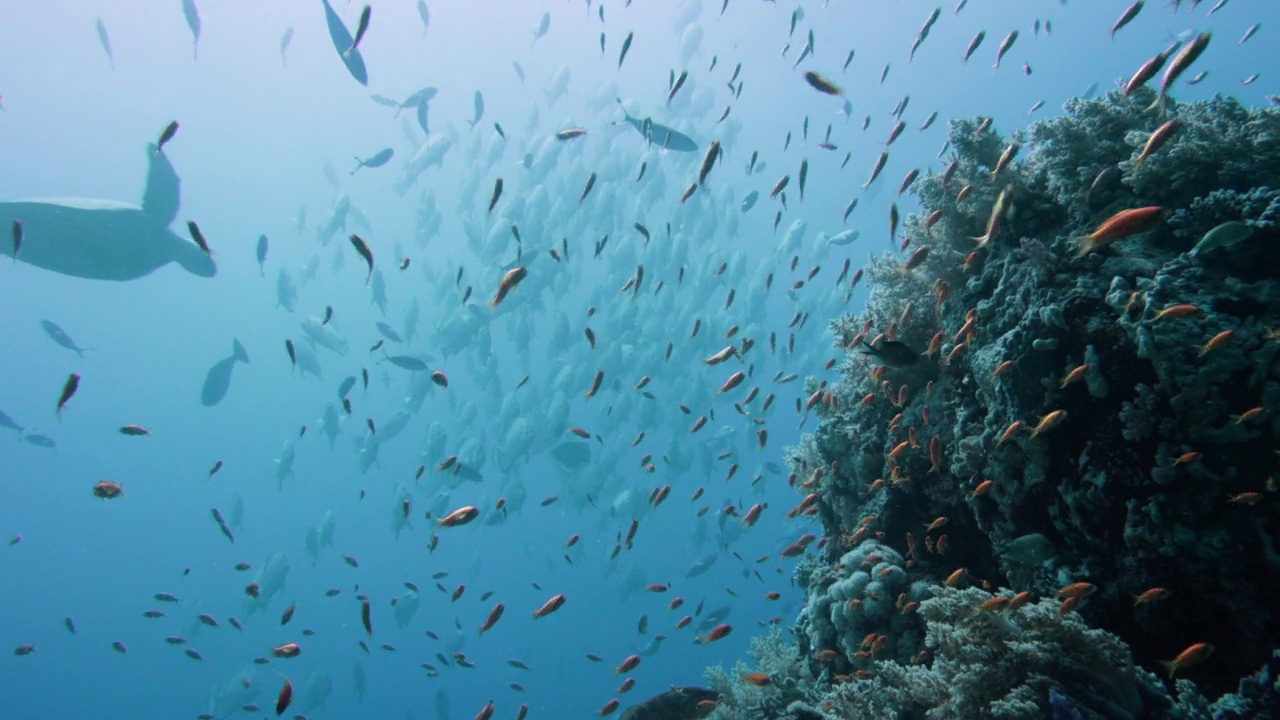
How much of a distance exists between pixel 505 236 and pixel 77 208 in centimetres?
957

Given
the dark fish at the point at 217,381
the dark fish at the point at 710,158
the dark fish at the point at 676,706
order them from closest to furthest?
1. the dark fish at the point at 710,158
2. the dark fish at the point at 676,706
3. the dark fish at the point at 217,381

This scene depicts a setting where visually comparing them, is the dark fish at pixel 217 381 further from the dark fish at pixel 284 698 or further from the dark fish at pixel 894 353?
the dark fish at pixel 894 353

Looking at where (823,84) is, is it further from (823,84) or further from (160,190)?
(160,190)

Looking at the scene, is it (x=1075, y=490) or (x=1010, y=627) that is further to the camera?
(x=1075, y=490)

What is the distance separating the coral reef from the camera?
2.59m

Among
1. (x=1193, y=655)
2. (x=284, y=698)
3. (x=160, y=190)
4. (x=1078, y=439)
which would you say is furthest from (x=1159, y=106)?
(x=160, y=190)

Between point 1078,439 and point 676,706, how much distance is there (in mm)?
5464

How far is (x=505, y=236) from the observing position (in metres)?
15.4

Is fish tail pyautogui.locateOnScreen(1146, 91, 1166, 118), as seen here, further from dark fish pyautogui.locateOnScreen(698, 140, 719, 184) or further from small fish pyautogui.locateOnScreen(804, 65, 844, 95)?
dark fish pyautogui.locateOnScreen(698, 140, 719, 184)

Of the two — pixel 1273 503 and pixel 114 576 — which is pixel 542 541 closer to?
pixel 114 576

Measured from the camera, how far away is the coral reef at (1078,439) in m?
2.59

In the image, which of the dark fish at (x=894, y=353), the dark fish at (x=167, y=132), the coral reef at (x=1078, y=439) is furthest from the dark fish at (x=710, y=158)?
the dark fish at (x=167, y=132)

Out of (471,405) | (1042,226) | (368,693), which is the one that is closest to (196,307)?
(368,693)

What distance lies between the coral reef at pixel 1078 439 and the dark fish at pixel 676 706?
126 cm
